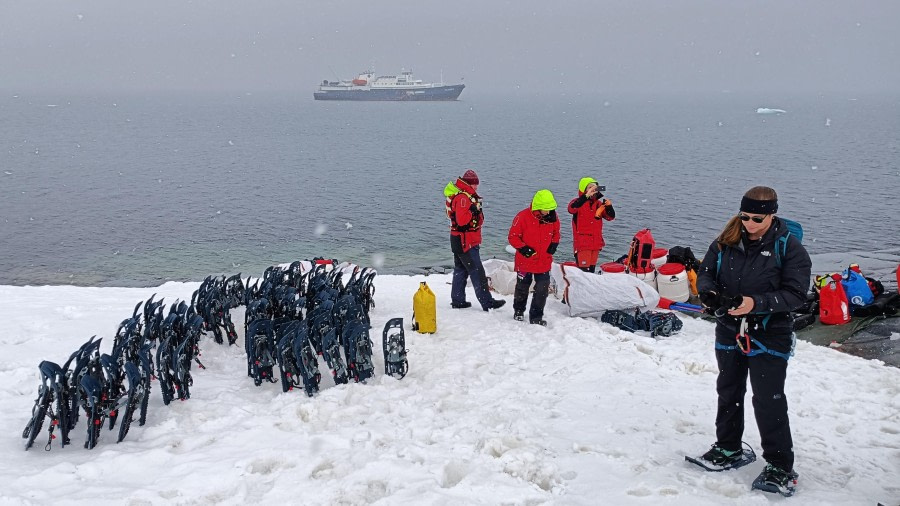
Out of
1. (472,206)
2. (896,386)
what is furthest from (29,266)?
(896,386)

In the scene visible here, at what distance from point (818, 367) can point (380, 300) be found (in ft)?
21.7

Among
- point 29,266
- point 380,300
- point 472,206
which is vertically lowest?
point 29,266

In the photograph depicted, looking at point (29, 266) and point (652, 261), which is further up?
point (652, 261)

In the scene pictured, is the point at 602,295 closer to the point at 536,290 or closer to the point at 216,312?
the point at 536,290

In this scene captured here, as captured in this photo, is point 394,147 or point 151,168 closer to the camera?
point 151,168

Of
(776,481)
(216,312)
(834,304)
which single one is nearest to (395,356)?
(216,312)

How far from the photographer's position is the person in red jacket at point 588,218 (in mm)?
11938

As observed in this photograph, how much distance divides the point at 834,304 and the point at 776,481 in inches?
233

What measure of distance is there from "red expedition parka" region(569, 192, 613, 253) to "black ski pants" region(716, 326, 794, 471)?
6.84 meters

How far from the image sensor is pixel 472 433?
19.9ft

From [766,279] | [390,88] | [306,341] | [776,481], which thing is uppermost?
[390,88]

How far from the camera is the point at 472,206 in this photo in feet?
33.1

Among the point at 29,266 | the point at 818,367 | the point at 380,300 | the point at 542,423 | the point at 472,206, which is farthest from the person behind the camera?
the point at 29,266

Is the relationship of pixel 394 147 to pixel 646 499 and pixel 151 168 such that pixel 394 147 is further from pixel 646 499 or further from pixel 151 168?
pixel 646 499
